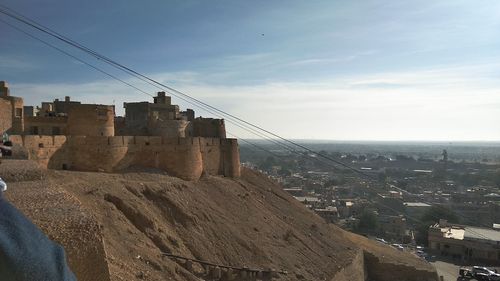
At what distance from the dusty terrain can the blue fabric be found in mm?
1905

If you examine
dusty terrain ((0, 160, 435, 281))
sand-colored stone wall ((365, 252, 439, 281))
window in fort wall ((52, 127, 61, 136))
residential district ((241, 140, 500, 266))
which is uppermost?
window in fort wall ((52, 127, 61, 136))

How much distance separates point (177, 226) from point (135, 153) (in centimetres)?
477

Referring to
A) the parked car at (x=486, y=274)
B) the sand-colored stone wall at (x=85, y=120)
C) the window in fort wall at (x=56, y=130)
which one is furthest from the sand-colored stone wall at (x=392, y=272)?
the window in fort wall at (x=56, y=130)

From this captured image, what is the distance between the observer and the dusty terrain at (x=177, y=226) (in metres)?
4.17

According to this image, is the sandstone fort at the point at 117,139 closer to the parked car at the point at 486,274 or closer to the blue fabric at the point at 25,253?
the blue fabric at the point at 25,253

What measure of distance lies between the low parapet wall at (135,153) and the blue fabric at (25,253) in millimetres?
12995

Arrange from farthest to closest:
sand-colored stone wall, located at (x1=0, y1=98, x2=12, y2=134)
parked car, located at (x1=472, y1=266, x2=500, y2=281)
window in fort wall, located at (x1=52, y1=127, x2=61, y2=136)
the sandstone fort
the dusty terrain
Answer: parked car, located at (x1=472, y1=266, x2=500, y2=281) → window in fort wall, located at (x1=52, y1=127, x2=61, y2=136) → sand-colored stone wall, located at (x1=0, y1=98, x2=12, y2=134) → the sandstone fort → the dusty terrain

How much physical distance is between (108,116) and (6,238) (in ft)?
61.1

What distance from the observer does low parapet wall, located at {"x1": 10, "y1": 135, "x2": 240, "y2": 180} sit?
15.8 metres

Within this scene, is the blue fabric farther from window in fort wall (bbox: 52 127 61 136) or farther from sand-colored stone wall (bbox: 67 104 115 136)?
window in fort wall (bbox: 52 127 61 136)

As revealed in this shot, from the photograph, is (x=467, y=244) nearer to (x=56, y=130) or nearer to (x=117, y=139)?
(x=117, y=139)

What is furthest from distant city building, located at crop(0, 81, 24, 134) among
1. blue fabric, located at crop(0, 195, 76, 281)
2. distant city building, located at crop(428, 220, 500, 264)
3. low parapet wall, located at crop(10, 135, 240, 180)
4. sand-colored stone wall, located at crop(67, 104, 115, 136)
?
distant city building, located at crop(428, 220, 500, 264)

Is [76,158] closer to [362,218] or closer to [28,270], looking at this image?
[28,270]

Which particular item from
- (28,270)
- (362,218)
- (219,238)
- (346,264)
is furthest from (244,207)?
(362,218)
